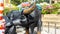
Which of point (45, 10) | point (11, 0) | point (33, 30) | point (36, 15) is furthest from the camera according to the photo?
point (11, 0)

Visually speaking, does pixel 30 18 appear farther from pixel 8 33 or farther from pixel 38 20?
pixel 8 33

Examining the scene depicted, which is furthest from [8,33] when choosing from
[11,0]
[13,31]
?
[11,0]

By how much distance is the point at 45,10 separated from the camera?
1331 centimetres

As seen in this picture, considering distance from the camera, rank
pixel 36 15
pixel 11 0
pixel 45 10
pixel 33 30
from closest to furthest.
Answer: pixel 36 15, pixel 33 30, pixel 45 10, pixel 11 0

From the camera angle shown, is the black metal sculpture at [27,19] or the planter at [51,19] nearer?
the black metal sculpture at [27,19]

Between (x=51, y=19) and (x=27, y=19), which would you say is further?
(x=51, y=19)

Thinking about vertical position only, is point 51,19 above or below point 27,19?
below

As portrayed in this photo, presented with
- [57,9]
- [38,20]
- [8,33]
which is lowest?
[57,9]

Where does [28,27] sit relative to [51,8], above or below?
above

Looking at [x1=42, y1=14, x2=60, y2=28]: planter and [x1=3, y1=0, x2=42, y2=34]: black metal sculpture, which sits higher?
[x1=3, y1=0, x2=42, y2=34]: black metal sculpture

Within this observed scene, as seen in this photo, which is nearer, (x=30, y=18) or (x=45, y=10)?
(x=30, y=18)

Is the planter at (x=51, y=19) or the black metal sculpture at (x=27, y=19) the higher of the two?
the black metal sculpture at (x=27, y=19)

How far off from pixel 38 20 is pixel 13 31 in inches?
13.9

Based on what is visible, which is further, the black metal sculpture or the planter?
the planter
